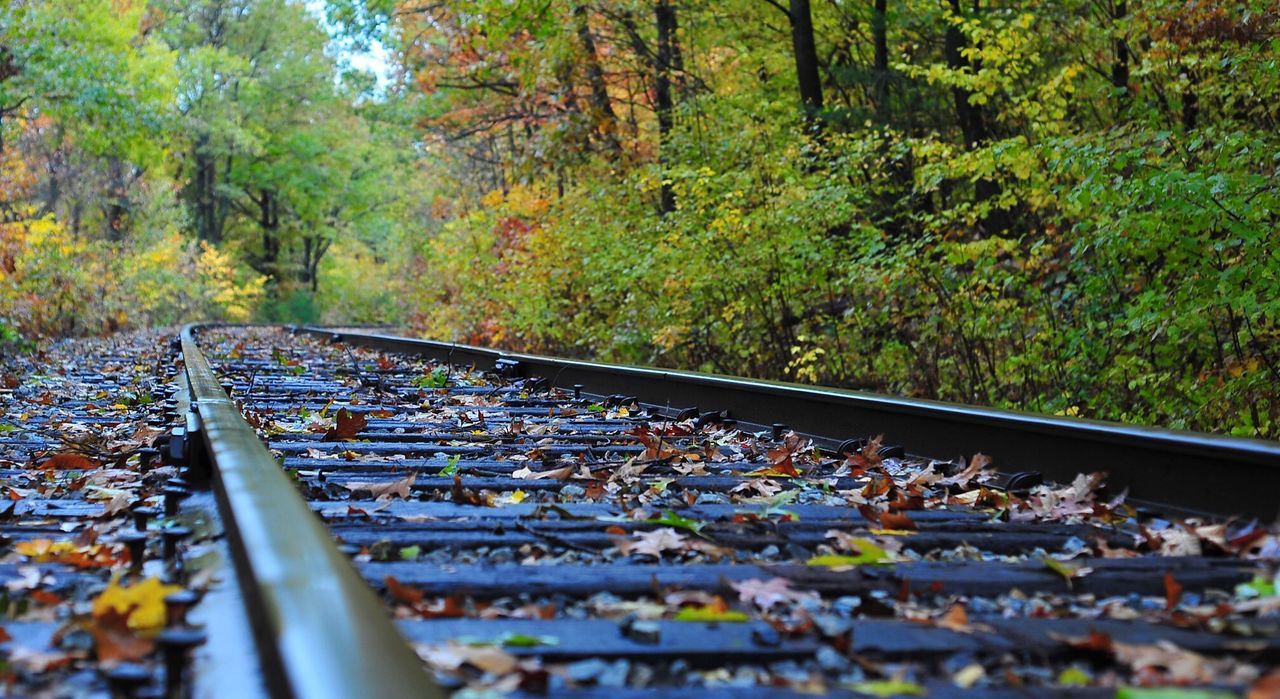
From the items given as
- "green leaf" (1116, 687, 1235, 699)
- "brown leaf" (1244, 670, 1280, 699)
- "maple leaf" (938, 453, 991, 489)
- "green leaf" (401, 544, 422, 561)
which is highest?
"green leaf" (401, 544, 422, 561)

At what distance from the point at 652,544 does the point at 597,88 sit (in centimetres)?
1591

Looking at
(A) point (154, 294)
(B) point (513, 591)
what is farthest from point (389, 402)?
(A) point (154, 294)

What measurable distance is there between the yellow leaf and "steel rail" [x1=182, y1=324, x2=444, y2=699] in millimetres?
154

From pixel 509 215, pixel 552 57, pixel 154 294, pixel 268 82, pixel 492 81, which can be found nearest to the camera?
pixel 552 57

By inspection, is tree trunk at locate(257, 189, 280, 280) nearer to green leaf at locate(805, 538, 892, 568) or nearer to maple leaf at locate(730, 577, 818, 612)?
green leaf at locate(805, 538, 892, 568)

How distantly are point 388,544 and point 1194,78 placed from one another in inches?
391

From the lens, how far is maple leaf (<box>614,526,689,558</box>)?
292cm

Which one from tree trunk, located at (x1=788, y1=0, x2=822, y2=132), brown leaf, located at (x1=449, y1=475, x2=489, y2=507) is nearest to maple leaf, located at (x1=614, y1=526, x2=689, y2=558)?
brown leaf, located at (x1=449, y1=475, x2=489, y2=507)

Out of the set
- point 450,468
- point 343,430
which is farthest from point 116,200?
point 450,468

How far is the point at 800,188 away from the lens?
11.3 meters

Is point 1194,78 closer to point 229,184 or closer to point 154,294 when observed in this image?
point 154,294

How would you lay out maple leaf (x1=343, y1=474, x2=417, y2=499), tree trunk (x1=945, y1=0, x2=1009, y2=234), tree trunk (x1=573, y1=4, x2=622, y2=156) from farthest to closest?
1. tree trunk (x1=573, y1=4, x2=622, y2=156)
2. tree trunk (x1=945, y1=0, x2=1009, y2=234)
3. maple leaf (x1=343, y1=474, x2=417, y2=499)

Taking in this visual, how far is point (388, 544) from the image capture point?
2.90 meters

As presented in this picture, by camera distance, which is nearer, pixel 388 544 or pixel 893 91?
Answer: pixel 388 544
